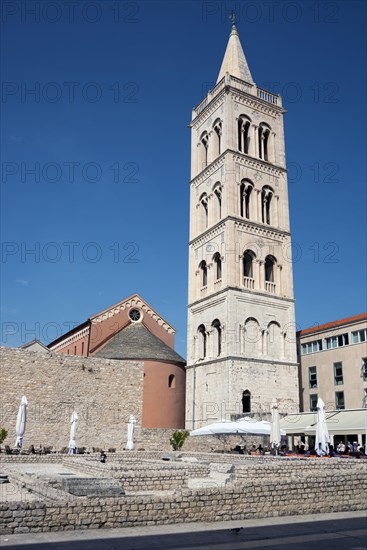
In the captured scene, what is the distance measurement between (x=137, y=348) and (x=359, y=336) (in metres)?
16.8

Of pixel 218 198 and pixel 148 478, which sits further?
pixel 218 198

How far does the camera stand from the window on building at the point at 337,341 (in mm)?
39147

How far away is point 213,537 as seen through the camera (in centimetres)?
934

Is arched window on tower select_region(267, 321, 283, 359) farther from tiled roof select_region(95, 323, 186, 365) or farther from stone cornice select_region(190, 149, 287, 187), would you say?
stone cornice select_region(190, 149, 287, 187)

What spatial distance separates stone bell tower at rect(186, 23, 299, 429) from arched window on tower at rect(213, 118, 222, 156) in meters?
0.10

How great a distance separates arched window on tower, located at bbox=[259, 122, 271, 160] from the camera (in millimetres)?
42600

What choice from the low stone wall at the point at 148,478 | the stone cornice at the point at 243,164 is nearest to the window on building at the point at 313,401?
the stone cornice at the point at 243,164

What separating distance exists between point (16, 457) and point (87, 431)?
10188 millimetres

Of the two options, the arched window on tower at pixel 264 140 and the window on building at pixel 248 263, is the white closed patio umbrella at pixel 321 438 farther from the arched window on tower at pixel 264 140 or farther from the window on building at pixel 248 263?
the arched window on tower at pixel 264 140

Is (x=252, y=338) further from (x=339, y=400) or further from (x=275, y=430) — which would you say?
(x=275, y=430)

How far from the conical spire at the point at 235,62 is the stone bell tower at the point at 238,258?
0.43 ft

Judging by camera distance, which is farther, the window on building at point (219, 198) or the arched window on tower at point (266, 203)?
the arched window on tower at point (266, 203)

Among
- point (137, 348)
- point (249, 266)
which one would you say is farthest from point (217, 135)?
point (137, 348)

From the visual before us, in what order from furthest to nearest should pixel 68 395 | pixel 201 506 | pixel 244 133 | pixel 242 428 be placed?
pixel 244 133, pixel 68 395, pixel 242 428, pixel 201 506
